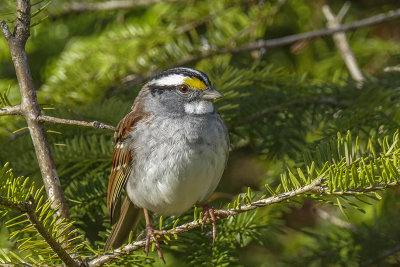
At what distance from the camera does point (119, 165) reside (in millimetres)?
2553

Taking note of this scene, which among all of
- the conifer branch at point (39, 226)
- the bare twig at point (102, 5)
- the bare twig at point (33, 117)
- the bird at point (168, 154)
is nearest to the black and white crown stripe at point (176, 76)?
the bird at point (168, 154)

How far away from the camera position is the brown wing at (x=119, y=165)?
2.50 meters

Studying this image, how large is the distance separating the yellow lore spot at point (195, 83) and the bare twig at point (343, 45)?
1.06 m

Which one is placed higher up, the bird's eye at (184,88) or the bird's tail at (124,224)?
the bird's eye at (184,88)

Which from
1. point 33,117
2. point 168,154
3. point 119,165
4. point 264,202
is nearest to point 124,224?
point 119,165

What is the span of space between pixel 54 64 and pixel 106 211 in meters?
1.08

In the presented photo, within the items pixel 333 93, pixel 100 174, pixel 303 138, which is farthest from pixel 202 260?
pixel 333 93

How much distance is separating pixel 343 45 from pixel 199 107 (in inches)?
48.1

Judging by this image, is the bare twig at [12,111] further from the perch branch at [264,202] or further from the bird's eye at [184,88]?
the bird's eye at [184,88]

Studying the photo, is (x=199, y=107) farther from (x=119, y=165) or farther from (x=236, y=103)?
(x=119, y=165)

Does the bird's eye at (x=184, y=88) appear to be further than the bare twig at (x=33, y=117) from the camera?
Yes

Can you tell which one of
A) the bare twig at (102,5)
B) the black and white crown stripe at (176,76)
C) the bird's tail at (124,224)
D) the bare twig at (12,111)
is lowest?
the bird's tail at (124,224)

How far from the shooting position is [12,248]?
2455 mm

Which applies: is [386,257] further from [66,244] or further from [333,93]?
[66,244]
